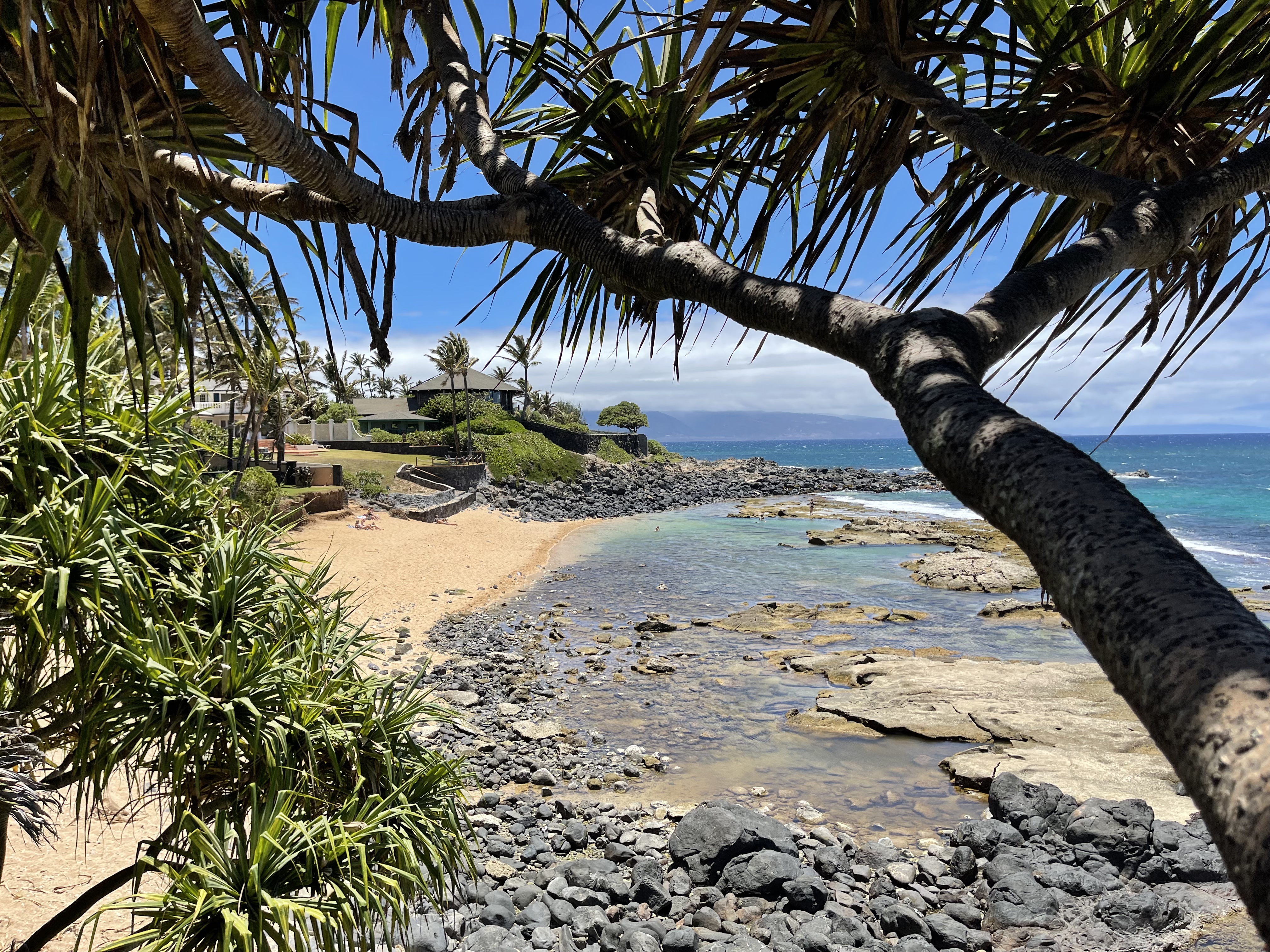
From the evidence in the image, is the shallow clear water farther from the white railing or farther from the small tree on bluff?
the small tree on bluff

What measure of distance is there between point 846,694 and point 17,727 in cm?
1104

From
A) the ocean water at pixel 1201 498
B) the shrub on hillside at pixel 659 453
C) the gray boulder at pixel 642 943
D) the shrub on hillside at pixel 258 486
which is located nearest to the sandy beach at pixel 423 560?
the shrub on hillside at pixel 258 486

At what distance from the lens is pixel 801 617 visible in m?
18.6

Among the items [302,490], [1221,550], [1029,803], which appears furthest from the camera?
[1221,550]

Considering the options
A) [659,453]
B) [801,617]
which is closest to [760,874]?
[801,617]

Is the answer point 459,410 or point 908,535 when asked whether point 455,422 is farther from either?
point 908,535

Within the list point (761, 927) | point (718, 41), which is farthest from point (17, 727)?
point (761, 927)

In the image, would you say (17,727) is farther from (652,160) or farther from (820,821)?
(820,821)

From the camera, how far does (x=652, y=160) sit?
2852 millimetres

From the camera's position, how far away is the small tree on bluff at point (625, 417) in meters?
77.9

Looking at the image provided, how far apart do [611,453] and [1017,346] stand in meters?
59.9

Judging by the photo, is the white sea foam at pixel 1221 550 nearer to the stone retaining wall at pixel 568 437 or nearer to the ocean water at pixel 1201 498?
the ocean water at pixel 1201 498

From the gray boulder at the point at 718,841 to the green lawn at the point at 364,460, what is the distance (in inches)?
1018

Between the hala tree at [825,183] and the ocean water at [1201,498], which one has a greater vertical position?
the hala tree at [825,183]
